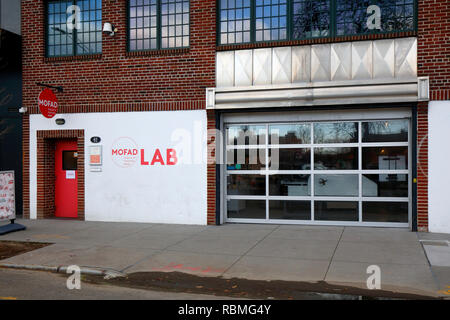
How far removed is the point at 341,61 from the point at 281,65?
4.85 feet

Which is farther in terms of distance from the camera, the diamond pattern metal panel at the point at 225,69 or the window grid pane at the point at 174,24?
the window grid pane at the point at 174,24

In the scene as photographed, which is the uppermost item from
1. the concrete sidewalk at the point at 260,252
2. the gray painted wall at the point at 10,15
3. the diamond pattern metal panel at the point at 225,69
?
the gray painted wall at the point at 10,15

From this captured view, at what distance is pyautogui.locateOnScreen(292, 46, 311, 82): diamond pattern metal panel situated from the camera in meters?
10.9

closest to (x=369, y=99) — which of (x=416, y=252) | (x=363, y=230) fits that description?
(x=363, y=230)

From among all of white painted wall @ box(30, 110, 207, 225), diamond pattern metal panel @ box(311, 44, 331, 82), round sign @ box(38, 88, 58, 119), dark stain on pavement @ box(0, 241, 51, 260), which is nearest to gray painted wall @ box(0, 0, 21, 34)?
round sign @ box(38, 88, 58, 119)

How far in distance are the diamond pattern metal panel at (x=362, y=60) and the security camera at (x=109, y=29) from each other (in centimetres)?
649

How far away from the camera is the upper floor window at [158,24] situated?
1186 centimetres

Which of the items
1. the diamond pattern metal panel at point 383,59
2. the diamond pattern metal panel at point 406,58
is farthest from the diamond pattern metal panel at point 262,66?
the diamond pattern metal panel at point 406,58

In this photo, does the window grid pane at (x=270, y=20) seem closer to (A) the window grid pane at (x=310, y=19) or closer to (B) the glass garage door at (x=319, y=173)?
(A) the window grid pane at (x=310, y=19)

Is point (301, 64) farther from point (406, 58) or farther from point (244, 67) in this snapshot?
point (406, 58)
